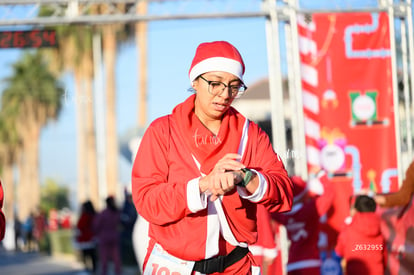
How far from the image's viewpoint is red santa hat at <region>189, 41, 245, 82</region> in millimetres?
3639

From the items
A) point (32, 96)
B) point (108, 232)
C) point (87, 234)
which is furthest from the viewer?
point (32, 96)

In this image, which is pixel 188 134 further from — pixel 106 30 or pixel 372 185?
pixel 106 30

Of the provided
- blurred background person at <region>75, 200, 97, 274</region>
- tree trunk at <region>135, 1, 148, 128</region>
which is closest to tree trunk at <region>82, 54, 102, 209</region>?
tree trunk at <region>135, 1, 148, 128</region>

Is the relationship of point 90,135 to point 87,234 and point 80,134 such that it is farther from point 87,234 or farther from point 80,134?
point 87,234

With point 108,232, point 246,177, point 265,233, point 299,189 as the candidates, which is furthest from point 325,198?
point 108,232

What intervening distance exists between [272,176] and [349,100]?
24.0 feet

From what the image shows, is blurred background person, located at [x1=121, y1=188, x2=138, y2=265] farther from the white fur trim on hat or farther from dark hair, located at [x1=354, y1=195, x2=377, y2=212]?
the white fur trim on hat

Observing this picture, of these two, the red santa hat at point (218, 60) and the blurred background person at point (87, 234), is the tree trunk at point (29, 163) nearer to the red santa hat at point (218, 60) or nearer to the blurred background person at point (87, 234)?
the blurred background person at point (87, 234)

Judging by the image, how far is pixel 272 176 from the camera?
351 centimetres

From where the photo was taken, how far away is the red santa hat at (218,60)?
364cm

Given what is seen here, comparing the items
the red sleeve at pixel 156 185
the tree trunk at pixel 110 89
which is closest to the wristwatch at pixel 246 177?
the red sleeve at pixel 156 185

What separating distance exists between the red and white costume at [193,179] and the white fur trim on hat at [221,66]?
18cm

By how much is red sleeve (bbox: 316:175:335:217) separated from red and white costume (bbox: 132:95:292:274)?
5512mm

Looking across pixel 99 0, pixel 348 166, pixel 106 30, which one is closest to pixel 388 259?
pixel 348 166
